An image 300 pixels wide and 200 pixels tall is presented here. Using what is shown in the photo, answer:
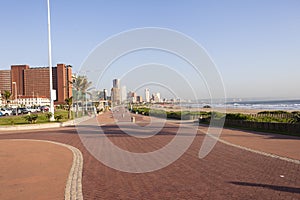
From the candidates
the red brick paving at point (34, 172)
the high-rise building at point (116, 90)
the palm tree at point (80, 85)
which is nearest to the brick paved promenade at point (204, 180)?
the red brick paving at point (34, 172)

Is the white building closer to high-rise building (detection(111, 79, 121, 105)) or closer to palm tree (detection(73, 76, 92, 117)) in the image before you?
high-rise building (detection(111, 79, 121, 105))

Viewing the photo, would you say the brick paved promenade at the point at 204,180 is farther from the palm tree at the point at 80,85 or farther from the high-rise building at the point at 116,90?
the palm tree at the point at 80,85

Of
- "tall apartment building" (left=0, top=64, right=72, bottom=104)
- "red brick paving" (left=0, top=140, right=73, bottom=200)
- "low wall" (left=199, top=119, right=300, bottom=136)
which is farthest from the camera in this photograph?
"tall apartment building" (left=0, top=64, right=72, bottom=104)

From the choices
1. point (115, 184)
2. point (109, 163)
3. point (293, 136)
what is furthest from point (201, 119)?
point (115, 184)

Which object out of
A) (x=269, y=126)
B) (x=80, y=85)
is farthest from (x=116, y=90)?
(x=269, y=126)

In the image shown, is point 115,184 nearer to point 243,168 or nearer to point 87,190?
point 87,190

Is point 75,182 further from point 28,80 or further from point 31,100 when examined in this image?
point 28,80

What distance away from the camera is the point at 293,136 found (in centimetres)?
1429

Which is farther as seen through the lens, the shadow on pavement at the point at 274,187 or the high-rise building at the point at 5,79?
the high-rise building at the point at 5,79

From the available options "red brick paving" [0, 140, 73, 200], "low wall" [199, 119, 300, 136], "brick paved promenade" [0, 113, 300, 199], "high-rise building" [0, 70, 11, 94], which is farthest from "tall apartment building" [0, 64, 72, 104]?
"brick paved promenade" [0, 113, 300, 199]

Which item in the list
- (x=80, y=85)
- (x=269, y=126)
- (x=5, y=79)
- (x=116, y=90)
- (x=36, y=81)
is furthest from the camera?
(x=36, y=81)

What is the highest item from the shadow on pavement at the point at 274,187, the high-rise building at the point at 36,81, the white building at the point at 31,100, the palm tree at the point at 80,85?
the high-rise building at the point at 36,81

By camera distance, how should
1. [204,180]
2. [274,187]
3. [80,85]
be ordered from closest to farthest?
[274,187]
[204,180]
[80,85]

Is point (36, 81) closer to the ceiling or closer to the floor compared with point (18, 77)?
closer to the floor
